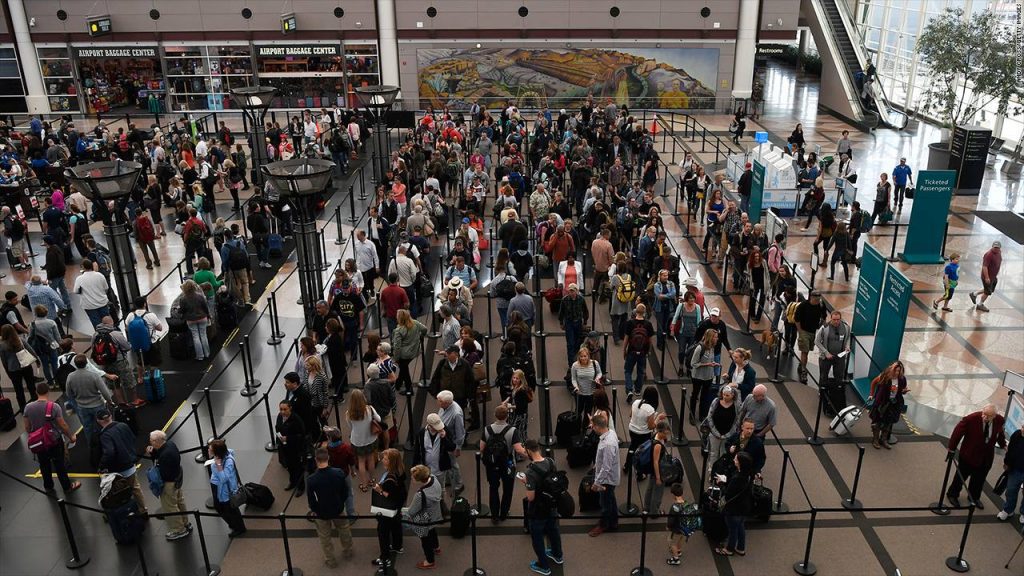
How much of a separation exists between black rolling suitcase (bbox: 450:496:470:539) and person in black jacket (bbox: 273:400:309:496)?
2.13 meters

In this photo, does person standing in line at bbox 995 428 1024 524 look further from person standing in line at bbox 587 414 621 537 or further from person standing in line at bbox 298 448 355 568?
person standing in line at bbox 298 448 355 568

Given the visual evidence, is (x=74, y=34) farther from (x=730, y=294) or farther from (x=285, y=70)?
(x=730, y=294)

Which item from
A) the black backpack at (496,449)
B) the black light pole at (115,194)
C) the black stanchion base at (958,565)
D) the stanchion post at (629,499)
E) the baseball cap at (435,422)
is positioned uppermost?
the black light pole at (115,194)

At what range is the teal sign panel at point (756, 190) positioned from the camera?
64.6 feet

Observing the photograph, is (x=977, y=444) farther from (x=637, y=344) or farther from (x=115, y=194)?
(x=115, y=194)

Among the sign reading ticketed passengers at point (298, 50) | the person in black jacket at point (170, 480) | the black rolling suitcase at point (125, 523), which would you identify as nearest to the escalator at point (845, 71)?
the sign reading ticketed passengers at point (298, 50)

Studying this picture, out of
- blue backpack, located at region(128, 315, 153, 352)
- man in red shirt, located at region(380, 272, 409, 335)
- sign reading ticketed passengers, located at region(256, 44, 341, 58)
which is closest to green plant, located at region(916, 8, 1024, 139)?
man in red shirt, located at region(380, 272, 409, 335)

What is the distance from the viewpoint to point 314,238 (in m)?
14.1

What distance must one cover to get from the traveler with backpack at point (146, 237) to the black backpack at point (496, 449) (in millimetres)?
11467

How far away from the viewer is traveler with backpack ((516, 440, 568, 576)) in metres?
8.52

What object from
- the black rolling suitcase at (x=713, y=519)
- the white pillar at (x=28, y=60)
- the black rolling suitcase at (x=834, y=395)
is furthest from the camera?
the white pillar at (x=28, y=60)

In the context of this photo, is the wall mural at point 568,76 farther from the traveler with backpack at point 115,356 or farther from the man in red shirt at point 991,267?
the traveler with backpack at point 115,356

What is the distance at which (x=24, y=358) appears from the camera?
11.9 meters

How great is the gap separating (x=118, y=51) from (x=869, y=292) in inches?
1307
